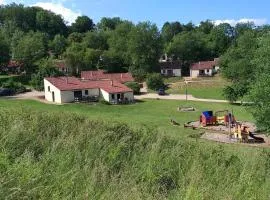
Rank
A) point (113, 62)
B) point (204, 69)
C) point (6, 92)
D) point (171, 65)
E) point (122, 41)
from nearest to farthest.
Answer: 1. point (6, 92)
2. point (113, 62)
3. point (204, 69)
4. point (171, 65)
5. point (122, 41)

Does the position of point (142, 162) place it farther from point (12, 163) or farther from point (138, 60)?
point (138, 60)

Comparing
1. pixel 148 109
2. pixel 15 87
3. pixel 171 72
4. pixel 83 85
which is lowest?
pixel 148 109

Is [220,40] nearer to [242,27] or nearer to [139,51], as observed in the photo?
[242,27]

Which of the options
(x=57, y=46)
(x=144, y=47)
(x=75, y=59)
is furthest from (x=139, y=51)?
(x=57, y=46)

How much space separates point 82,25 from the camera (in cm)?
14938

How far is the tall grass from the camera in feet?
19.1

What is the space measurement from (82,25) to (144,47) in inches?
2606

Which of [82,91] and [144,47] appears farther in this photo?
[144,47]

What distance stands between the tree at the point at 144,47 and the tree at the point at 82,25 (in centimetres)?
6121

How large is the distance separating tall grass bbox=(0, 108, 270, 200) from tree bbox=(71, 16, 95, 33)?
460 ft

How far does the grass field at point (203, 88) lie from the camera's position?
214 ft

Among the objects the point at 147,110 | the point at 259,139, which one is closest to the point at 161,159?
the point at 259,139

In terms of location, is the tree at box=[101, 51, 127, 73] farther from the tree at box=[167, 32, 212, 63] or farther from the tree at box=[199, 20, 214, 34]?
the tree at box=[199, 20, 214, 34]

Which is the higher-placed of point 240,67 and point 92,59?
point 92,59
